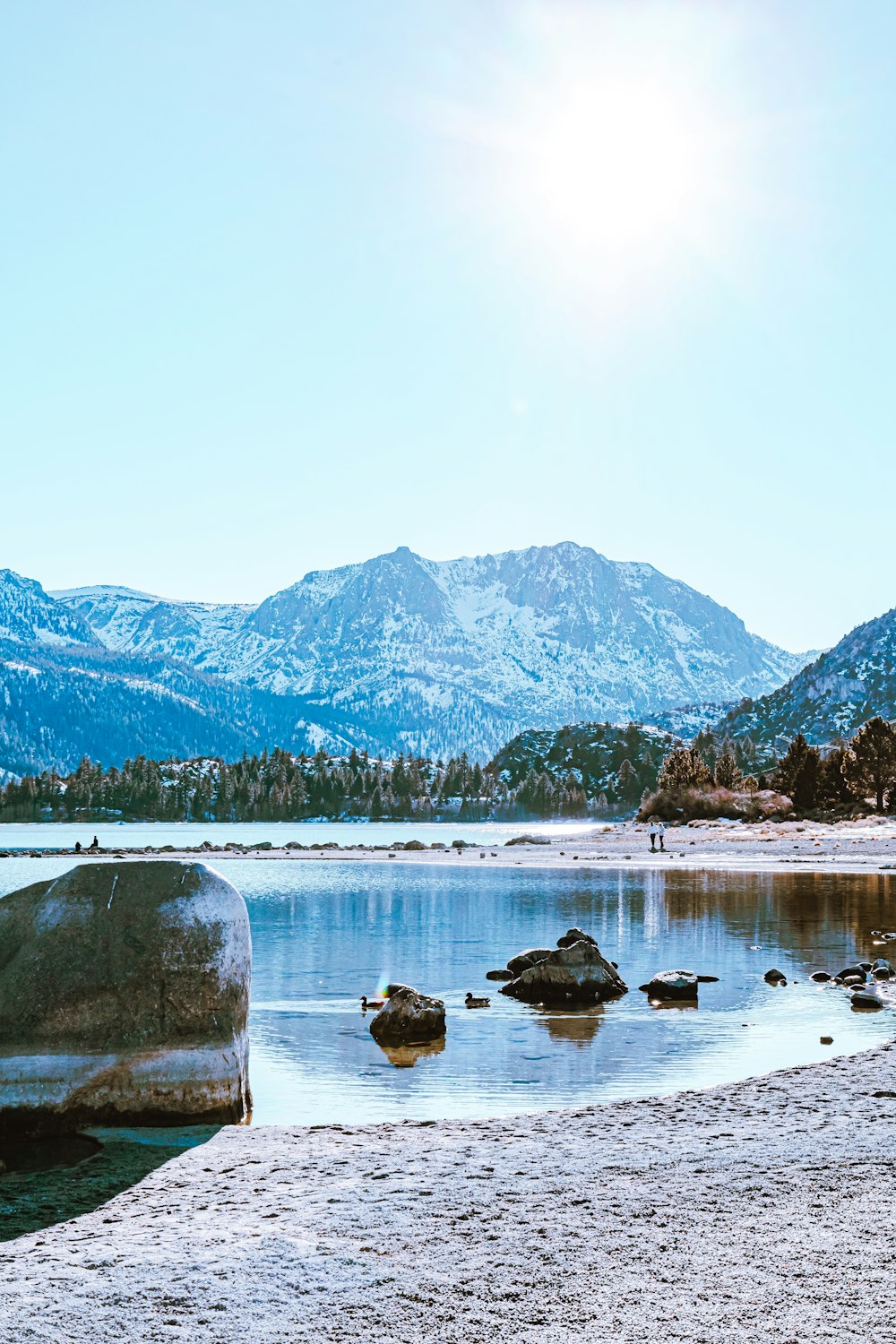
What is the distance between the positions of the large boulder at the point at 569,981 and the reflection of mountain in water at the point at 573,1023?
102 centimetres

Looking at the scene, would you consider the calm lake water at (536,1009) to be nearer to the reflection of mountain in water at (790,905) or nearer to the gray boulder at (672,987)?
the reflection of mountain in water at (790,905)

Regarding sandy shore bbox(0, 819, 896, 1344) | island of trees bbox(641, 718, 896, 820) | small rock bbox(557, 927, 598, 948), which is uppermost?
island of trees bbox(641, 718, 896, 820)

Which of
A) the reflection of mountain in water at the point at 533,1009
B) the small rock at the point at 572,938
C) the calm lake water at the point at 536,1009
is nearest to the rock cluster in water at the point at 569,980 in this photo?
the calm lake water at the point at 536,1009

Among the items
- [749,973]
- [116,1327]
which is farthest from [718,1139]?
[749,973]

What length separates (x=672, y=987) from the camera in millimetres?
30422

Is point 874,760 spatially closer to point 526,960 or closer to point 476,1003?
point 526,960

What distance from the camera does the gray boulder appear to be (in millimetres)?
30234

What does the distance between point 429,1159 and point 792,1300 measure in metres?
6.40

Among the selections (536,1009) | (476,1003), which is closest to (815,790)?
(536,1009)

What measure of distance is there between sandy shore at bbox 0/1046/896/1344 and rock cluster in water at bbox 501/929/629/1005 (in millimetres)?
14498

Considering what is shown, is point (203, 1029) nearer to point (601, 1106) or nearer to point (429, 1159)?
point (429, 1159)

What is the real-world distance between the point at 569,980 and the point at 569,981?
0.02m

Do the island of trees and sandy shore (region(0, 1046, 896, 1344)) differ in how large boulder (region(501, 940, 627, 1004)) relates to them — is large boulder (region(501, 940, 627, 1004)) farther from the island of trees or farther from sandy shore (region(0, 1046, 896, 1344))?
the island of trees

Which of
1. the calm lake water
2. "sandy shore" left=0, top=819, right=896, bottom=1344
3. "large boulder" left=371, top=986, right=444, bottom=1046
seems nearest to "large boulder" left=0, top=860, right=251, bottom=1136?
"sandy shore" left=0, top=819, right=896, bottom=1344
